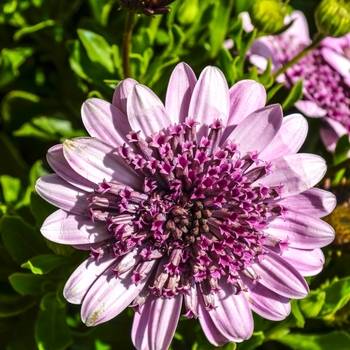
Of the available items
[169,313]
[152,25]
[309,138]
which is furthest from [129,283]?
[309,138]

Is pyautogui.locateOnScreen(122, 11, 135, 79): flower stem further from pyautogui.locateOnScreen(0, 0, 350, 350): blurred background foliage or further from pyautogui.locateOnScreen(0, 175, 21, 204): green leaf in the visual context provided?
pyautogui.locateOnScreen(0, 175, 21, 204): green leaf

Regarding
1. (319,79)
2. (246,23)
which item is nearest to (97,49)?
(246,23)

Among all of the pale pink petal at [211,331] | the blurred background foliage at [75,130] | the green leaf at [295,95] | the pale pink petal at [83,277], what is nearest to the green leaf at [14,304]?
the blurred background foliage at [75,130]

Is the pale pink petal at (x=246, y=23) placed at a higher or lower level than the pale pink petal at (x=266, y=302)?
higher

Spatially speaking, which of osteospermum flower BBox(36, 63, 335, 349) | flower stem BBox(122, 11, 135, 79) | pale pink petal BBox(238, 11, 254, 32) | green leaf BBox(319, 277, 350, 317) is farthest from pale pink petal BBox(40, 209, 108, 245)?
pale pink petal BBox(238, 11, 254, 32)

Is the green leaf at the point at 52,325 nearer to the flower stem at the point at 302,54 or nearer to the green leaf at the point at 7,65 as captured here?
the green leaf at the point at 7,65

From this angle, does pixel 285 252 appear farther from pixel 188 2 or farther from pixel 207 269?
pixel 188 2
